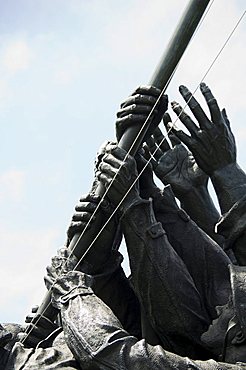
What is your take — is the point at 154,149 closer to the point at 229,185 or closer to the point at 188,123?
the point at 188,123

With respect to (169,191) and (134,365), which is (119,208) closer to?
(169,191)

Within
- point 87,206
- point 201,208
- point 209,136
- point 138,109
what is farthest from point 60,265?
point 201,208

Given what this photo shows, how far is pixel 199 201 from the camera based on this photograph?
9.40 meters

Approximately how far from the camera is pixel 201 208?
30.8ft

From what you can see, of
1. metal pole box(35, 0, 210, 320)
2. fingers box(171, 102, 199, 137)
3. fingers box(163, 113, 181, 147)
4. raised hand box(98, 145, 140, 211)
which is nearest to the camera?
raised hand box(98, 145, 140, 211)

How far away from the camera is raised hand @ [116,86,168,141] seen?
8312 millimetres

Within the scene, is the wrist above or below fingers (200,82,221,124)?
below

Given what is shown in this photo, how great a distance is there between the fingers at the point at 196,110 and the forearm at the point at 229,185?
349 mm

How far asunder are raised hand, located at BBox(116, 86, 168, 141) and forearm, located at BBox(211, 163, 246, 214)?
2.07 ft

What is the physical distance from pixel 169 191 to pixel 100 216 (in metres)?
0.80

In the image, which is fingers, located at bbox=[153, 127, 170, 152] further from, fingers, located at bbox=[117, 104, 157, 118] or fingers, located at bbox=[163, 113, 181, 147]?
fingers, located at bbox=[117, 104, 157, 118]

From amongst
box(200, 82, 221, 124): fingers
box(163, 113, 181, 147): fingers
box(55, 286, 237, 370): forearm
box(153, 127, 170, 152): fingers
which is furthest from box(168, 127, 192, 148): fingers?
box(55, 286, 237, 370): forearm

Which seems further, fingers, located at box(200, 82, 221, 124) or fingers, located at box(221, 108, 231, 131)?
fingers, located at box(221, 108, 231, 131)

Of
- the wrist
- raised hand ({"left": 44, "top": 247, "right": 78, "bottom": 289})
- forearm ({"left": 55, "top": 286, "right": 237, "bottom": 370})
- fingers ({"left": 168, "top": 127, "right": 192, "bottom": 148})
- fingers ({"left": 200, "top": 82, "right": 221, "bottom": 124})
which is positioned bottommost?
forearm ({"left": 55, "top": 286, "right": 237, "bottom": 370})
